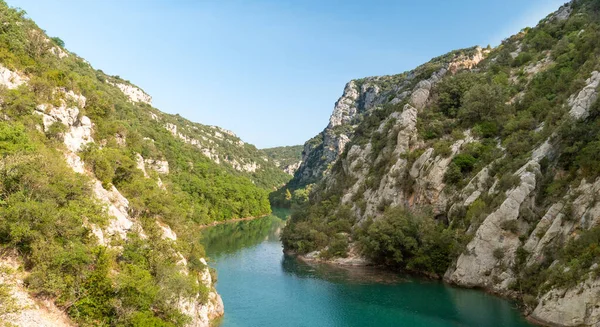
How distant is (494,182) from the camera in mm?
49469

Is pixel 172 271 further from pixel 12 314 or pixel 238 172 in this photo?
pixel 238 172

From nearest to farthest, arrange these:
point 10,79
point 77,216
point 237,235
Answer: point 77,216, point 10,79, point 237,235

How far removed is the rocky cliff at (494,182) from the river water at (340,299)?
292 cm

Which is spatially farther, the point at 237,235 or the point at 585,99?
the point at 237,235

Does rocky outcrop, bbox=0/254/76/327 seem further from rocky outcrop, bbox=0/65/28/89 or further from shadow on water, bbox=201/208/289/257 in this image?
shadow on water, bbox=201/208/289/257

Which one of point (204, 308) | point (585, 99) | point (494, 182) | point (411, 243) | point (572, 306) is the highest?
point (585, 99)

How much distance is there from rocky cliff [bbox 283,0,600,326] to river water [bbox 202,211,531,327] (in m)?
2.92

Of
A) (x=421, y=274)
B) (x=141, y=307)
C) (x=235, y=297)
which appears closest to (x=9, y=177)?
(x=141, y=307)

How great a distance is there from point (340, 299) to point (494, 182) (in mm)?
23613

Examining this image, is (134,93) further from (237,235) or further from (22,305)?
(22,305)

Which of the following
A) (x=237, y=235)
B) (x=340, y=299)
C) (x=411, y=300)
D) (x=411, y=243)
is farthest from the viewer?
(x=237, y=235)

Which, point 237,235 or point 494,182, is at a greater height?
point 494,182

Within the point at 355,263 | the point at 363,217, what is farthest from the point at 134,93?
the point at 355,263

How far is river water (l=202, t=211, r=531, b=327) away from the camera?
37.2 meters
